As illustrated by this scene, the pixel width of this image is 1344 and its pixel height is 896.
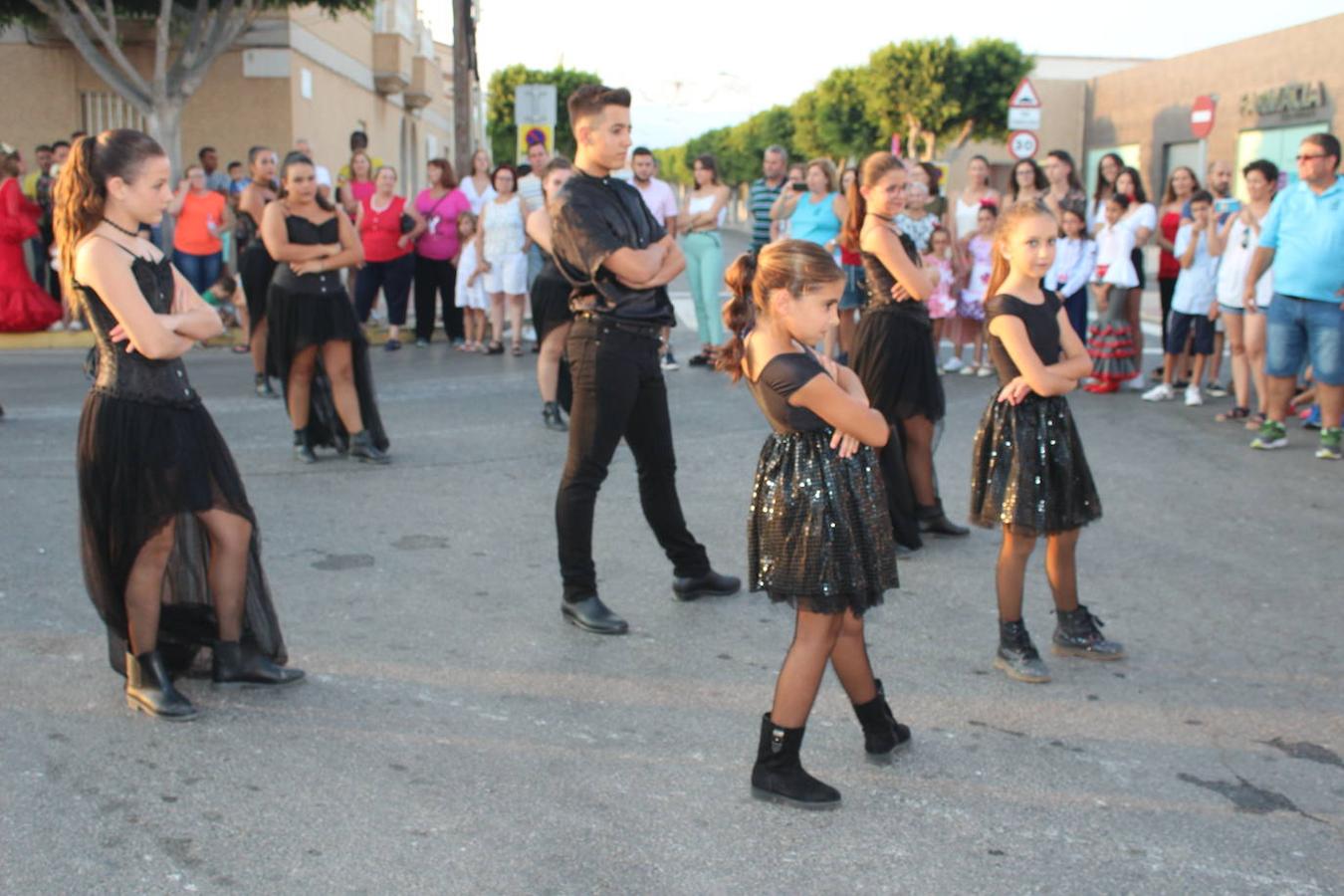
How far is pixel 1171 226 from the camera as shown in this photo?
11.7 metres

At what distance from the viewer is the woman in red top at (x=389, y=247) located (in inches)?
547

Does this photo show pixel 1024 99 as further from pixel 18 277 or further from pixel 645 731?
pixel 645 731

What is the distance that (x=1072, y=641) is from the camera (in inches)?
189

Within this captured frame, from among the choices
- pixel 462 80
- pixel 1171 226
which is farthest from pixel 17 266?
pixel 1171 226

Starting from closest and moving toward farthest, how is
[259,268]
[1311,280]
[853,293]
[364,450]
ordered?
[364,450], [1311,280], [853,293], [259,268]

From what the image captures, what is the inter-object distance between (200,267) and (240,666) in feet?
35.6

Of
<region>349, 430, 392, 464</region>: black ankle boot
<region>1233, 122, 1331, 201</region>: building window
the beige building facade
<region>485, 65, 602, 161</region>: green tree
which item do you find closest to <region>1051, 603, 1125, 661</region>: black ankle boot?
<region>349, 430, 392, 464</region>: black ankle boot

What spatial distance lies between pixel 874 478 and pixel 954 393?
759 centimetres

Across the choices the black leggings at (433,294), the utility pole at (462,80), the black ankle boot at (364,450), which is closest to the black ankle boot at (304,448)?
the black ankle boot at (364,450)

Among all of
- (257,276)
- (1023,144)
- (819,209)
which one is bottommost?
(257,276)

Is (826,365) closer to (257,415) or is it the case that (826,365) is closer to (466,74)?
(257,415)

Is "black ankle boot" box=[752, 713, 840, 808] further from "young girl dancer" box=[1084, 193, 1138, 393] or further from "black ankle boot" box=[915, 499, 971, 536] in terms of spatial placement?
"young girl dancer" box=[1084, 193, 1138, 393]

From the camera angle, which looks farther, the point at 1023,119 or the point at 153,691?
the point at 1023,119

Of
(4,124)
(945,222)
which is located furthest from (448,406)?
(4,124)
